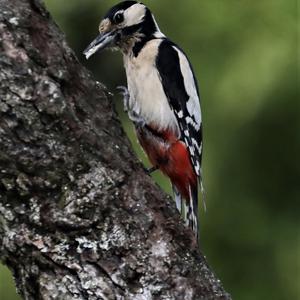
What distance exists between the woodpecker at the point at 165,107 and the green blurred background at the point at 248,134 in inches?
40.8

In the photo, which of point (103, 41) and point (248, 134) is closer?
point (103, 41)

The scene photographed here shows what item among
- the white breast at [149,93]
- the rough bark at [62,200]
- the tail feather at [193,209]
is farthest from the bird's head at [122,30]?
the rough bark at [62,200]

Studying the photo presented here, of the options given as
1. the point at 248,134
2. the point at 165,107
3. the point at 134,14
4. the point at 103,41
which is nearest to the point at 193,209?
the point at 165,107

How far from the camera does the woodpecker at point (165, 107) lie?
344 cm

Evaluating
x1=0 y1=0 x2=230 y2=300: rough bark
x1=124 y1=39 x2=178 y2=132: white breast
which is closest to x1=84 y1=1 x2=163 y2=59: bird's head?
x1=124 y1=39 x2=178 y2=132: white breast

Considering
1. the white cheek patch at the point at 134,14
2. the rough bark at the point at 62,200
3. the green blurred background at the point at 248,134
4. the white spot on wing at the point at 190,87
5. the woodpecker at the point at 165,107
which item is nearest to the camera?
the rough bark at the point at 62,200

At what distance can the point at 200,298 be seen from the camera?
7.32 feet

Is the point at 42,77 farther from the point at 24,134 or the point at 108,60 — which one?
the point at 108,60

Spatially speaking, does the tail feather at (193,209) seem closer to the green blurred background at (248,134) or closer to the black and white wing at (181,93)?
the black and white wing at (181,93)

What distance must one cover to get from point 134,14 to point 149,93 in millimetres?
432

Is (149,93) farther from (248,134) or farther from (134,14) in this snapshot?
(248,134)

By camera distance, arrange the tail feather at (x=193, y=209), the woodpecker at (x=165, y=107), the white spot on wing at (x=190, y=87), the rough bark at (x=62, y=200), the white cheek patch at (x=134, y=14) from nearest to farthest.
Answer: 1. the rough bark at (x=62, y=200)
2. the tail feather at (x=193, y=209)
3. the woodpecker at (x=165, y=107)
4. the white spot on wing at (x=190, y=87)
5. the white cheek patch at (x=134, y=14)

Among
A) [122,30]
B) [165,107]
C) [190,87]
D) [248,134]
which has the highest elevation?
[248,134]

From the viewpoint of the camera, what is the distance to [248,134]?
4805mm
